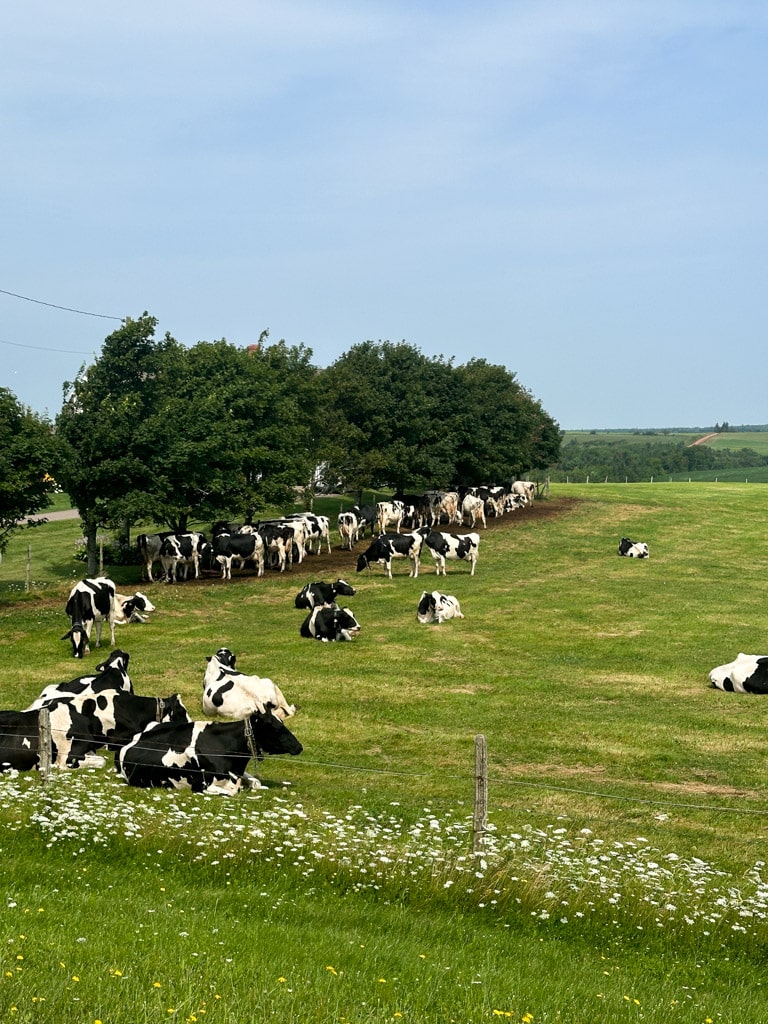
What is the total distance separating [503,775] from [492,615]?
1694cm

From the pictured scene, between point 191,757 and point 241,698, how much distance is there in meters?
4.70

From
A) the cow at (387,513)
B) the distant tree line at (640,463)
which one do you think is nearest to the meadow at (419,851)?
the cow at (387,513)

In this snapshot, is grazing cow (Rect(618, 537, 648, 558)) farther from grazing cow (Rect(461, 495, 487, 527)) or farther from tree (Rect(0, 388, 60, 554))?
tree (Rect(0, 388, 60, 554))

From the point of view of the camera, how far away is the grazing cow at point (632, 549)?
160ft

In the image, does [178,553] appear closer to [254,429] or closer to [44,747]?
[254,429]

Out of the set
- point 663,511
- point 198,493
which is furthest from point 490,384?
point 198,493

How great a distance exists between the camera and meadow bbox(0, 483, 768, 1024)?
332 inches

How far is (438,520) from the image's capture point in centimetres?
6022

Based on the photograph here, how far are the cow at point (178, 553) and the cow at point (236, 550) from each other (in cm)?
91

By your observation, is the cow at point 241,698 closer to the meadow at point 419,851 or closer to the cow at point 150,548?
the meadow at point 419,851

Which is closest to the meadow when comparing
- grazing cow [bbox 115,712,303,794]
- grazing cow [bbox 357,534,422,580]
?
grazing cow [bbox 115,712,303,794]

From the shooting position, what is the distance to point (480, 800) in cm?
1248

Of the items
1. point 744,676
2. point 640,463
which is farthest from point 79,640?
point 640,463

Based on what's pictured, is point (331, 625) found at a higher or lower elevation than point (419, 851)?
higher
